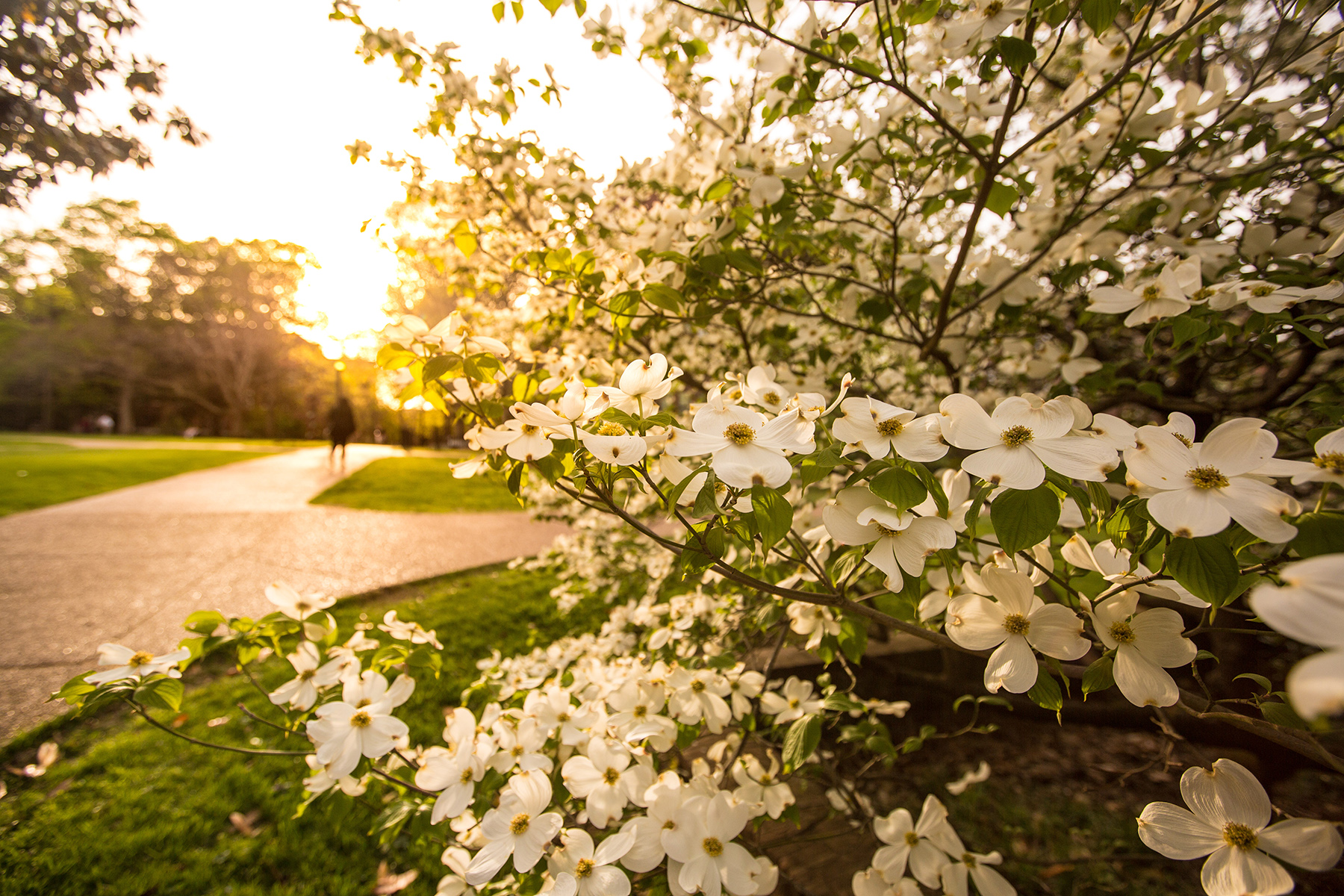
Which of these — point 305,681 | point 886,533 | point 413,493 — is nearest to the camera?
point 886,533

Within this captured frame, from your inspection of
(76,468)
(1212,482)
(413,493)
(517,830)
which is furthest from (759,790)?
(76,468)

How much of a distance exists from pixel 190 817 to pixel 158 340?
3161 cm

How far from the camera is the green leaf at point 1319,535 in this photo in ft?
1.63

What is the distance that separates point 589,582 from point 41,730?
242cm

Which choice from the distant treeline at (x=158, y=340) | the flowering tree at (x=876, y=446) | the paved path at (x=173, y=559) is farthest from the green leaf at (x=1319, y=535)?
the distant treeline at (x=158, y=340)

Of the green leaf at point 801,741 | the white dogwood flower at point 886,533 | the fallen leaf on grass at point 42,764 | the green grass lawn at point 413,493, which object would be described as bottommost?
the fallen leaf on grass at point 42,764

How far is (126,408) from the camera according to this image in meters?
25.7

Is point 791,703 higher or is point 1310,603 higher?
point 1310,603

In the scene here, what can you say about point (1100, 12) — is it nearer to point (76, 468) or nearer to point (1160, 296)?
point (1160, 296)

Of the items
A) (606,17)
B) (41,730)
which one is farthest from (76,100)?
(606,17)

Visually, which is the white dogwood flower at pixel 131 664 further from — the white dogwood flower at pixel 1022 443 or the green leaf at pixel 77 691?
the white dogwood flower at pixel 1022 443

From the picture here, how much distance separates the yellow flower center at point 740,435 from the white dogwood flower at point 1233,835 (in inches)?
23.7

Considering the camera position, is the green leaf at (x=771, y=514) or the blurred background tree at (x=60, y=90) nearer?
the green leaf at (x=771, y=514)

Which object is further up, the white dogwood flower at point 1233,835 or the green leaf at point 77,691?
the white dogwood flower at point 1233,835
